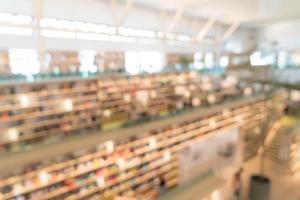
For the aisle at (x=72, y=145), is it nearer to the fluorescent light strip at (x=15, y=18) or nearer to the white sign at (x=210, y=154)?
the white sign at (x=210, y=154)

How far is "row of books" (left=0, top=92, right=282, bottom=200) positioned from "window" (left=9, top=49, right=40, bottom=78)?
423 centimetres

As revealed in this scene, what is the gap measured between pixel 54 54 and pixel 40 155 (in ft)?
20.0

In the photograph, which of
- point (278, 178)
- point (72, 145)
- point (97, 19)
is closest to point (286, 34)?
point (278, 178)

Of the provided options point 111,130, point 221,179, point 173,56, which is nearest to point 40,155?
point 111,130

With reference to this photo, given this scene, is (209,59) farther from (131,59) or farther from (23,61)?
(23,61)

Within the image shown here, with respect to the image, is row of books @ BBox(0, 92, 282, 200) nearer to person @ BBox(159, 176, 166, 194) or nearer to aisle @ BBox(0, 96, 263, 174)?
person @ BBox(159, 176, 166, 194)

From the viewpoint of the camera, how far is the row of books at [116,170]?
4.98m

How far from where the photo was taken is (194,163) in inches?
225

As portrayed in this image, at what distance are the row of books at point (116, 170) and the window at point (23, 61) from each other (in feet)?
13.9

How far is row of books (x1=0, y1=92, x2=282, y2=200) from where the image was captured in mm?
4977

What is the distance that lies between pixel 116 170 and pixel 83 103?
94.5 inches

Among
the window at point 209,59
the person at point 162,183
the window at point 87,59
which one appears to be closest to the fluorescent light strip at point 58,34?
the window at point 87,59

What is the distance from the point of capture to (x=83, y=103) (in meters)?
7.69

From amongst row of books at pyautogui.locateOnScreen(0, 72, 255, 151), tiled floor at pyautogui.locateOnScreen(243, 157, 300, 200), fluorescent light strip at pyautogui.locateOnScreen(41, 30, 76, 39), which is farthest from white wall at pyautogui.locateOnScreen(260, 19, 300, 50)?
fluorescent light strip at pyautogui.locateOnScreen(41, 30, 76, 39)
